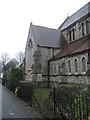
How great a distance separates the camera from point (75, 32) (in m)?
26.5

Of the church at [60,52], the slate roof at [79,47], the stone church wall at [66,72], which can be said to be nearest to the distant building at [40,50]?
the church at [60,52]

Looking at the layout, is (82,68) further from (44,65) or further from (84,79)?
(44,65)

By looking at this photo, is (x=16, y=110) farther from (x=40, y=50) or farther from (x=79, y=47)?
(x=40, y=50)

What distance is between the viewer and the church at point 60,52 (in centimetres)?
1986

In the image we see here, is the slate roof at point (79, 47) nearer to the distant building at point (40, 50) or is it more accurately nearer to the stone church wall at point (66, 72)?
the stone church wall at point (66, 72)

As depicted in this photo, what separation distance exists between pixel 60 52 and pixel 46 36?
16.5 ft

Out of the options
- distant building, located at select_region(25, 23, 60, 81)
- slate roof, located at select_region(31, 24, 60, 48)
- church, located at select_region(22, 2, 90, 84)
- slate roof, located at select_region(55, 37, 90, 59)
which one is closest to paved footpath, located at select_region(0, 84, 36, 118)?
church, located at select_region(22, 2, 90, 84)

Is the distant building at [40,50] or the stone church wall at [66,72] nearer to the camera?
the stone church wall at [66,72]

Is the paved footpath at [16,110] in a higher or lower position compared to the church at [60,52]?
lower

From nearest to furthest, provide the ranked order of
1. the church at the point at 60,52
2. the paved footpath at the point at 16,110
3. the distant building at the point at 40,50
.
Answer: the paved footpath at the point at 16,110, the church at the point at 60,52, the distant building at the point at 40,50

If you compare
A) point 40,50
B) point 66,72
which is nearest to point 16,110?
point 66,72

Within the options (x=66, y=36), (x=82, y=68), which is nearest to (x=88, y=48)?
(x=82, y=68)

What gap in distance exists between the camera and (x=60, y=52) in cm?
2625

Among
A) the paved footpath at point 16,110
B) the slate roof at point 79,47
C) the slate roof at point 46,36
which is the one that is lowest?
the paved footpath at point 16,110
